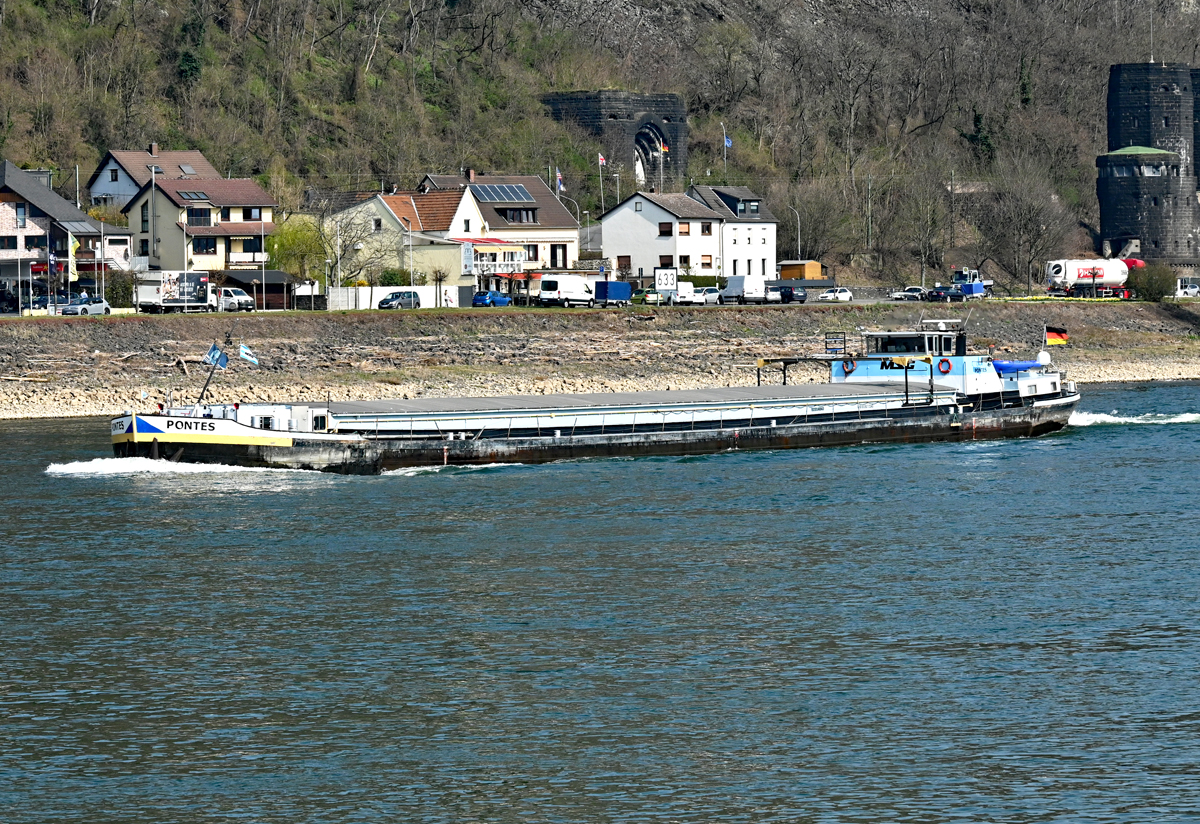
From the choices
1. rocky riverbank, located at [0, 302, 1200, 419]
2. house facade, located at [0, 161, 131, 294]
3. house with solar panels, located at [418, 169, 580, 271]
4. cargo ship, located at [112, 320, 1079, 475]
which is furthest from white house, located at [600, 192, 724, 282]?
cargo ship, located at [112, 320, 1079, 475]

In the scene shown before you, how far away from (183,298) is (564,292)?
23.9 meters

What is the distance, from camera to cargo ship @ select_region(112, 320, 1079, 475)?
57719 millimetres

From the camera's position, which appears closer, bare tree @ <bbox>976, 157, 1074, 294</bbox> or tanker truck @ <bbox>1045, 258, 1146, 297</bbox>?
tanker truck @ <bbox>1045, 258, 1146, 297</bbox>

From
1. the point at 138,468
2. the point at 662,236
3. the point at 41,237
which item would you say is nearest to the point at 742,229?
the point at 662,236

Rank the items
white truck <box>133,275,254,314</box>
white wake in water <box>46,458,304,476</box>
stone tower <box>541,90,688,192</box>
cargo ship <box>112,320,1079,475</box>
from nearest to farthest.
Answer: white wake in water <box>46,458,304,476</box>
cargo ship <box>112,320,1079,475</box>
white truck <box>133,275,254,314</box>
stone tower <box>541,90,688,192</box>

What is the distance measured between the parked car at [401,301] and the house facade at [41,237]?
21.1 meters

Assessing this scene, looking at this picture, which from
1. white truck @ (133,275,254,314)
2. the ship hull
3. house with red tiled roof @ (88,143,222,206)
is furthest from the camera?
house with red tiled roof @ (88,143,222,206)

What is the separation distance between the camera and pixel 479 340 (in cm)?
9106

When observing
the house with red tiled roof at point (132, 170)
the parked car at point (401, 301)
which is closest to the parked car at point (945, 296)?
the parked car at point (401, 301)

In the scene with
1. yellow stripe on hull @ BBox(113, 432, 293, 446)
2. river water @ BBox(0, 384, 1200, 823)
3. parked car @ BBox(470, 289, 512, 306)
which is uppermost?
parked car @ BBox(470, 289, 512, 306)

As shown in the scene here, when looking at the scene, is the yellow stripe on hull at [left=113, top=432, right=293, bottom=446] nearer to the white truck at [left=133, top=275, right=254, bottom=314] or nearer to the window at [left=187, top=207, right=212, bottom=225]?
the white truck at [left=133, top=275, right=254, bottom=314]

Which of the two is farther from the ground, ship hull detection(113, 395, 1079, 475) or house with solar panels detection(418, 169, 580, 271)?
house with solar panels detection(418, 169, 580, 271)

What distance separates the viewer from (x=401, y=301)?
333ft

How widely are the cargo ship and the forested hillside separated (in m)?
71.5
